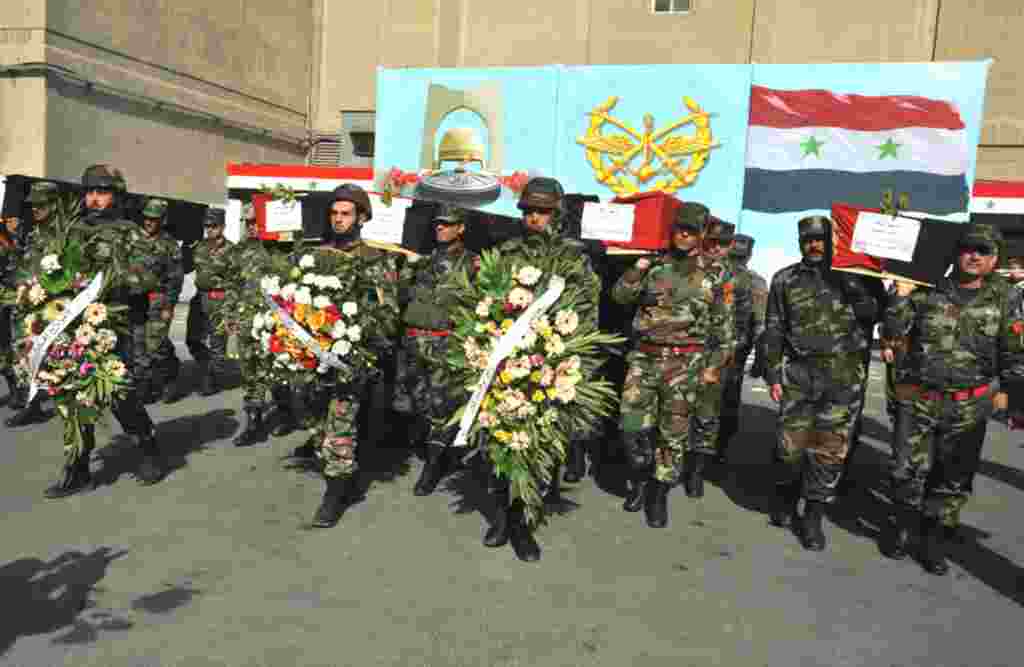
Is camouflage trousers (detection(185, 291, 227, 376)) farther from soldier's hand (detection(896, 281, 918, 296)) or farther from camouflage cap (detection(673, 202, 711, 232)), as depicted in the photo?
soldier's hand (detection(896, 281, 918, 296))

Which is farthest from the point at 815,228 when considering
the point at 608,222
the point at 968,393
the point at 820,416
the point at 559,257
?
the point at 559,257

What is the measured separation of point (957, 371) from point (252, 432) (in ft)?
18.6

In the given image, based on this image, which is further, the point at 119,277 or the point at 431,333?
the point at 431,333

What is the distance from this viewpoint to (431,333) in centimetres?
592

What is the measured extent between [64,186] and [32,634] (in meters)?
6.21

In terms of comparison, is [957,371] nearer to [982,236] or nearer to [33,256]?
[982,236]

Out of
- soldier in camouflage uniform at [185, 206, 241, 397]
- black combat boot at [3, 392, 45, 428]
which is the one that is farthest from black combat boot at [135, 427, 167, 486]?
soldier in camouflage uniform at [185, 206, 241, 397]

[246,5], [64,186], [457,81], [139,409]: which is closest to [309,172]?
[457,81]

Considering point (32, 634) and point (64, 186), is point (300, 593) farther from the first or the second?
point (64, 186)

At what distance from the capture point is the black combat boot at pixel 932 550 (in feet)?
14.6

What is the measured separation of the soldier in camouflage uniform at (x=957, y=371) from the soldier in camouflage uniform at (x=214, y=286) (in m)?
6.83

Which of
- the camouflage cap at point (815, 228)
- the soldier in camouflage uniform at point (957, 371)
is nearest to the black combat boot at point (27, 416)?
the camouflage cap at point (815, 228)

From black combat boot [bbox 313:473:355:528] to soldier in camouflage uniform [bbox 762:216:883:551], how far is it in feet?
9.73

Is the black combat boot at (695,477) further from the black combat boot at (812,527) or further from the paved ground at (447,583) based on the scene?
the black combat boot at (812,527)
